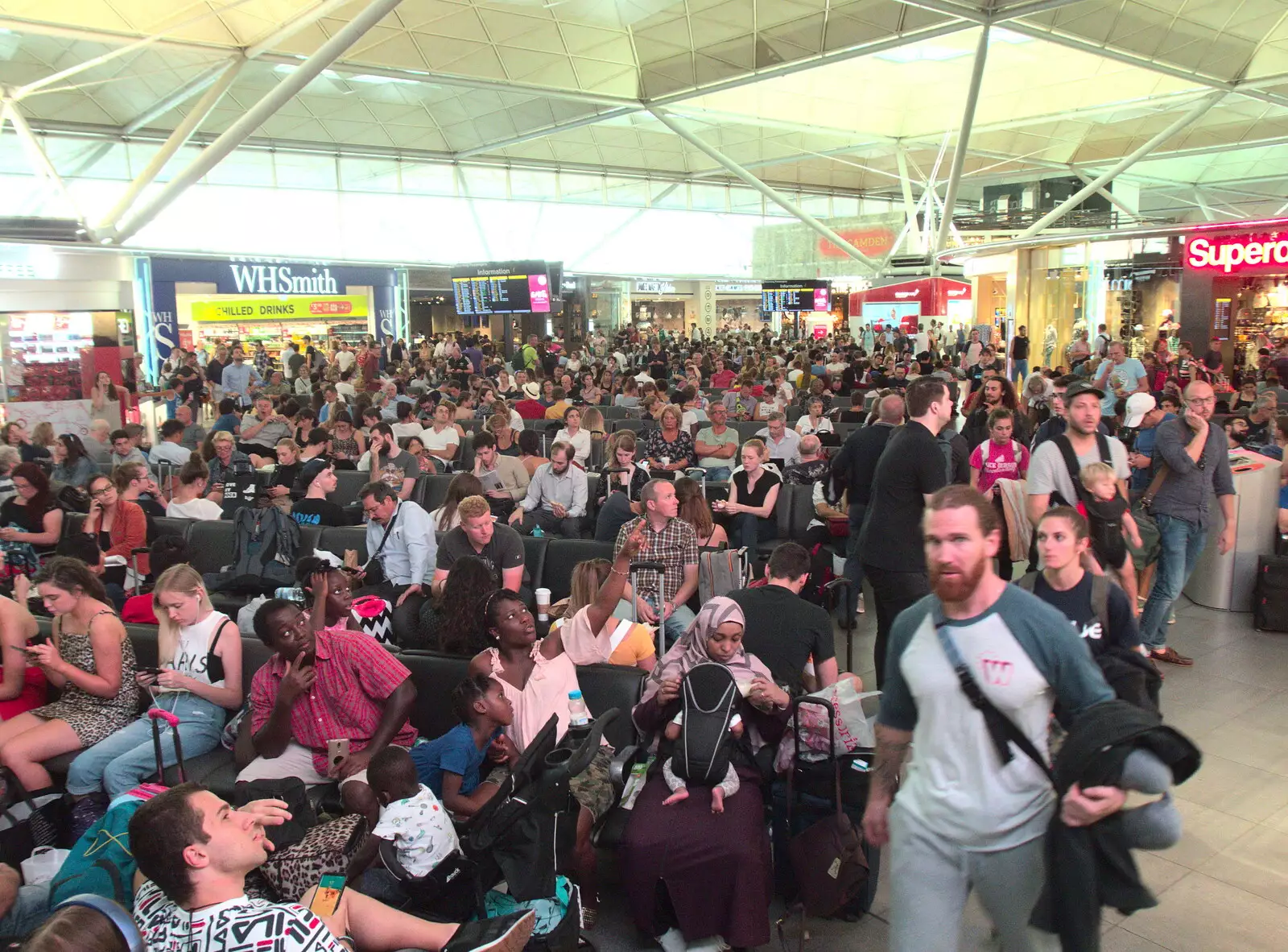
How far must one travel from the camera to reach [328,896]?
3.05 metres

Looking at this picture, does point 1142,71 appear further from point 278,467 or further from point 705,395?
point 278,467

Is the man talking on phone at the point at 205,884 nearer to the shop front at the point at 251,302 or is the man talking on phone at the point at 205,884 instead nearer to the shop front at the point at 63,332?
the shop front at the point at 63,332

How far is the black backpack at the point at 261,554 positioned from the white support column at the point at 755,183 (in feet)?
54.5

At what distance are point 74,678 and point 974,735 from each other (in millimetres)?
4256

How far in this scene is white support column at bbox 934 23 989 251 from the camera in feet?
55.3

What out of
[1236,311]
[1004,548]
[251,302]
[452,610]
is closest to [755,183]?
[1236,311]

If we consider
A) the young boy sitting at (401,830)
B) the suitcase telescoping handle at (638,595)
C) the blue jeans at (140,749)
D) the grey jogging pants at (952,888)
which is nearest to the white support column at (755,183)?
the suitcase telescoping handle at (638,595)

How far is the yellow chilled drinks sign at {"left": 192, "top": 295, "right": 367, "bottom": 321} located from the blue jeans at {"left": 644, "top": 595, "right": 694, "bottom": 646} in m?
21.2

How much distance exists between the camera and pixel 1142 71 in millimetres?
23000

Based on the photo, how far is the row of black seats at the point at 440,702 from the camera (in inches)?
177

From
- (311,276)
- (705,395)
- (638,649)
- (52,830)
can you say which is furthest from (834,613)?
(311,276)

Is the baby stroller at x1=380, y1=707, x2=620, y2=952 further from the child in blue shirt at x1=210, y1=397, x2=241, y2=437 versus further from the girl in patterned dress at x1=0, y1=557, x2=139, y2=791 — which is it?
the child in blue shirt at x1=210, y1=397, x2=241, y2=437

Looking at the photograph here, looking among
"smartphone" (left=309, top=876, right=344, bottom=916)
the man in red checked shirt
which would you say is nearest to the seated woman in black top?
the man in red checked shirt

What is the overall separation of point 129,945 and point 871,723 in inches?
112
